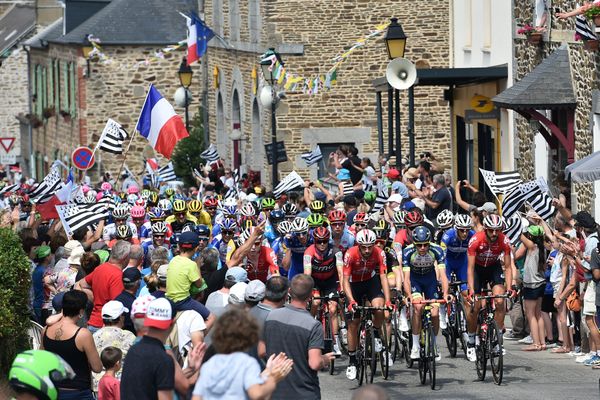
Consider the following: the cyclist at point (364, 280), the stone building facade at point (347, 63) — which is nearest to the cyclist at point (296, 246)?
the cyclist at point (364, 280)

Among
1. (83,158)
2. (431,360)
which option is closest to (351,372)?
(431,360)

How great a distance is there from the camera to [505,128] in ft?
89.2

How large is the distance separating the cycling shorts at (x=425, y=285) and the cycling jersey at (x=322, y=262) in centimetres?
78

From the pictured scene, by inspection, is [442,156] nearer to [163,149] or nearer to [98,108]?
[163,149]

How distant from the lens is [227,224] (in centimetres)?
1684

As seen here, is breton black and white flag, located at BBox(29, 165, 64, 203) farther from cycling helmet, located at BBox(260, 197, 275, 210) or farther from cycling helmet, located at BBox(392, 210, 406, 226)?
cycling helmet, located at BBox(392, 210, 406, 226)

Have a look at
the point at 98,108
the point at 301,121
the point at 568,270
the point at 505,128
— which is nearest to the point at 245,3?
the point at 301,121

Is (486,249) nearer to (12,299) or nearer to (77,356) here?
(12,299)

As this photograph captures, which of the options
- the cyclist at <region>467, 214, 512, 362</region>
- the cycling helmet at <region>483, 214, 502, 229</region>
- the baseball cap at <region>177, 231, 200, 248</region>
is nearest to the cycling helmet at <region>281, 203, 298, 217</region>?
the cyclist at <region>467, 214, 512, 362</region>

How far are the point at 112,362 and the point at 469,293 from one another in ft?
19.6

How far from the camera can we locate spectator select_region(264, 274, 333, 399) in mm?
10109

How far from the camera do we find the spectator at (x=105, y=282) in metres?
13.2

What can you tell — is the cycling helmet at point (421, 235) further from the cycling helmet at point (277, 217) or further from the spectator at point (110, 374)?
the spectator at point (110, 374)

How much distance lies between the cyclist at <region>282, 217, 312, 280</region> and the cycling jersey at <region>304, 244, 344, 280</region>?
1.51 feet
